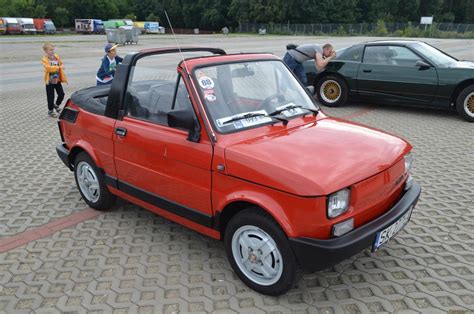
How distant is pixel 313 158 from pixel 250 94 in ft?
3.24

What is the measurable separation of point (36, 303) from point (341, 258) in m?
2.26

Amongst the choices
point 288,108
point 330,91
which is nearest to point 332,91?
point 330,91

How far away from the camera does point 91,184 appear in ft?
14.9

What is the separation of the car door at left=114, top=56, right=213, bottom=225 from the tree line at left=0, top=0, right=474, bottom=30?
74419 millimetres

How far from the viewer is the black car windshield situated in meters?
3.24

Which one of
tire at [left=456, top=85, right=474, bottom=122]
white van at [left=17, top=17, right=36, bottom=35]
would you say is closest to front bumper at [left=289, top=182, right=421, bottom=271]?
tire at [left=456, top=85, right=474, bottom=122]

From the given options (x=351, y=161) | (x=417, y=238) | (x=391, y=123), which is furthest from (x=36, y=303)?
(x=391, y=123)

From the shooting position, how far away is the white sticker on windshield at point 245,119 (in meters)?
3.21

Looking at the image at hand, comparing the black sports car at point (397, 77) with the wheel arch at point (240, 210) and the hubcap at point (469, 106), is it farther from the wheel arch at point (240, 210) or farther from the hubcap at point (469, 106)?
the wheel arch at point (240, 210)

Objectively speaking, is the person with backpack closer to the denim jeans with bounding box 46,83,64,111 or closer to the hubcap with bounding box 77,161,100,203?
the hubcap with bounding box 77,161,100,203

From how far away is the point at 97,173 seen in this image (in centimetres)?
432

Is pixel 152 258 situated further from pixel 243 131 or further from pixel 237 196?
pixel 243 131

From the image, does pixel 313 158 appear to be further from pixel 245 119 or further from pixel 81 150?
pixel 81 150

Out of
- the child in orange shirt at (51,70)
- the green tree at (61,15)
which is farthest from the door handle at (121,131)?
the green tree at (61,15)
